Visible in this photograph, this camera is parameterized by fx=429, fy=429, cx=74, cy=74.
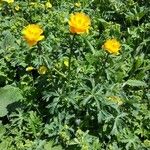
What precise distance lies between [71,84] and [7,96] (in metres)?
0.69

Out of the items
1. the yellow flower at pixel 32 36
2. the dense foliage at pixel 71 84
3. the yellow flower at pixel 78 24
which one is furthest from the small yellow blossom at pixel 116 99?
the yellow flower at pixel 32 36

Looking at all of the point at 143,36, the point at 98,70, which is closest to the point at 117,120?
the point at 98,70

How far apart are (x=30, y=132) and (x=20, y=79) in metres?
0.62

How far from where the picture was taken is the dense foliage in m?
3.74

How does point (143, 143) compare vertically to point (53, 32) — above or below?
below

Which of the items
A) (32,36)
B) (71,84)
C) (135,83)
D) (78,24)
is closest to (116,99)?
(71,84)

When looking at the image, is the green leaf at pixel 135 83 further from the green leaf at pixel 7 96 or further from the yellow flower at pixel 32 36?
the yellow flower at pixel 32 36

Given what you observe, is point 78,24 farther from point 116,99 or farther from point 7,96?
point 7,96

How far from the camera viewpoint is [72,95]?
378 centimetres

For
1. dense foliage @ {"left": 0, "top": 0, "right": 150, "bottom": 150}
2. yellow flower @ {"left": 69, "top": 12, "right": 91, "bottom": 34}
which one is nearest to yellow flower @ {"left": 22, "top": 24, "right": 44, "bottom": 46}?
dense foliage @ {"left": 0, "top": 0, "right": 150, "bottom": 150}

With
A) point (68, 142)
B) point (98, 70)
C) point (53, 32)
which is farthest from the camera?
point (53, 32)

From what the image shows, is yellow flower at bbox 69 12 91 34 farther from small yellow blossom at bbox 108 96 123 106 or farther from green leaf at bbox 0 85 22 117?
green leaf at bbox 0 85 22 117

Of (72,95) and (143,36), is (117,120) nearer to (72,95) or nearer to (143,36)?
(72,95)

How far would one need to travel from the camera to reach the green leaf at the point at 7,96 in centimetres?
413
